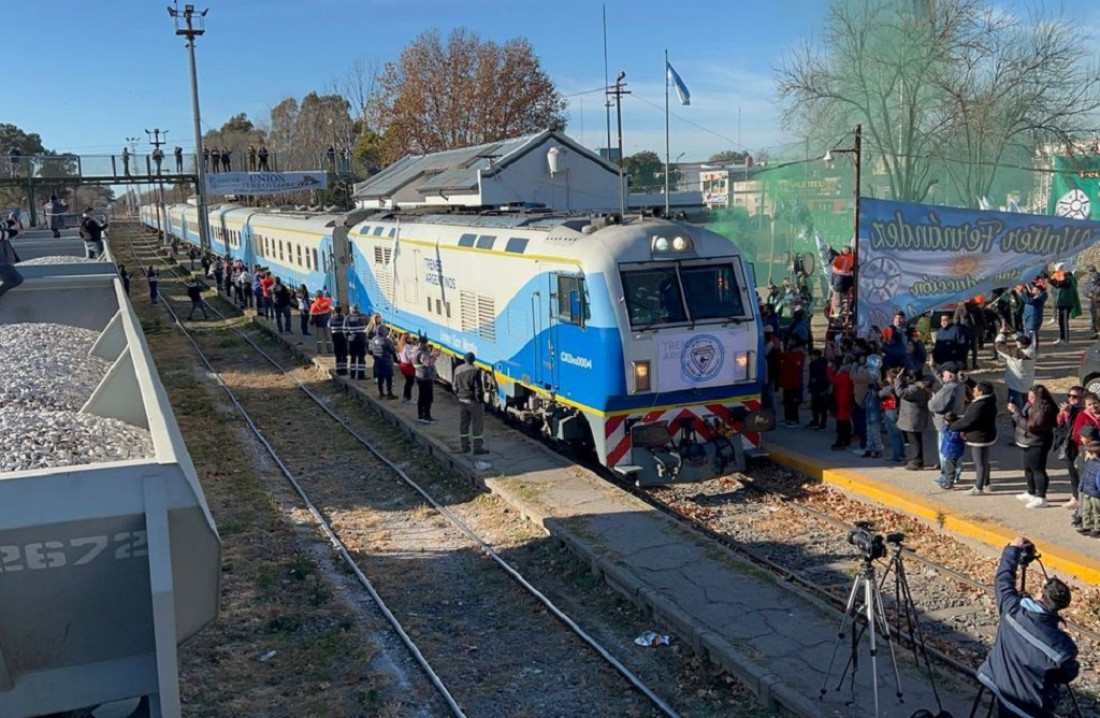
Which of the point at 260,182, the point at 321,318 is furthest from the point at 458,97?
the point at 321,318

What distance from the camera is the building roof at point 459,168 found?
32562 millimetres

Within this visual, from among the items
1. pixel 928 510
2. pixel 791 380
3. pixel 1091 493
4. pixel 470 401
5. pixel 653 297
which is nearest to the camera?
pixel 1091 493

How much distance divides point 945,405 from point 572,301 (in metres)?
4.76

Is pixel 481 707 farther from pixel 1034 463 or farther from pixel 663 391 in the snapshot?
pixel 1034 463

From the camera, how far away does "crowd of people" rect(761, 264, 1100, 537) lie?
1074 cm

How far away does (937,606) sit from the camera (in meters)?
9.21

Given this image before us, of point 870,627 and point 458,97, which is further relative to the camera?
point 458,97

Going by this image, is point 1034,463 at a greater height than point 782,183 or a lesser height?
lesser

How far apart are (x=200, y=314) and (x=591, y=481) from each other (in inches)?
1060

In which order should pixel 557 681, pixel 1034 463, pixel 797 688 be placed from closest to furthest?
pixel 797 688 → pixel 557 681 → pixel 1034 463

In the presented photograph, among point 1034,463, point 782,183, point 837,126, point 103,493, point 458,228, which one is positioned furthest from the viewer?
point 782,183

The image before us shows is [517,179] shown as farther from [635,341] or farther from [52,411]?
[52,411]

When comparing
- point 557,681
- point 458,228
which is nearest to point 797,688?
point 557,681

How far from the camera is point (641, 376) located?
12.1 meters
